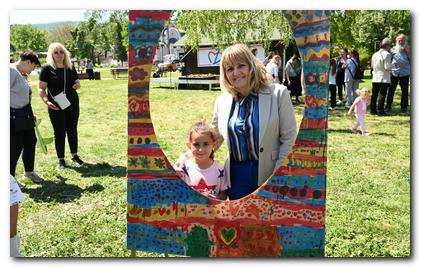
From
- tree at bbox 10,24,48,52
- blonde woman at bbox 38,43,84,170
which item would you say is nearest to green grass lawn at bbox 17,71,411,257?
blonde woman at bbox 38,43,84,170

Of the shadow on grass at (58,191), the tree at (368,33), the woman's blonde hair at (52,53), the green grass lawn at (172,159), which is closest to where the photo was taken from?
the green grass lawn at (172,159)

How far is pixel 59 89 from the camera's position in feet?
20.0

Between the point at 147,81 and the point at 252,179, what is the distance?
A: 882 mm

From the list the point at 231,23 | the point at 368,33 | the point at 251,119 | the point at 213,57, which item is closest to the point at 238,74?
the point at 251,119

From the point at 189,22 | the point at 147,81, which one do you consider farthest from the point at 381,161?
the point at 189,22

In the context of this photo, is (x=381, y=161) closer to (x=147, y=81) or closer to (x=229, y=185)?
(x=229, y=185)

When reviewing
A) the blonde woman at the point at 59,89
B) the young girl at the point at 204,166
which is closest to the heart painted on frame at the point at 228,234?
the young girl at the point at 204,166

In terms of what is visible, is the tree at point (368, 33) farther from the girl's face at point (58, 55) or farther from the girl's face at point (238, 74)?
the girl's face at point (238, 74)

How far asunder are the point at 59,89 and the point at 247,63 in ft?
13.3

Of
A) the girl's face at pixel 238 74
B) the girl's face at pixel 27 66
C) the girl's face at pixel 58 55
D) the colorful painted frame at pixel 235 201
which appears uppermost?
the girl's face at pixel 58 55

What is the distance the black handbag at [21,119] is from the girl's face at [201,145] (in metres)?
3.11

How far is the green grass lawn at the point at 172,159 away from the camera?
3936mm

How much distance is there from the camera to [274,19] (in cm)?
1279

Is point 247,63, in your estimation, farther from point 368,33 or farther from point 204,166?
point 368,33
